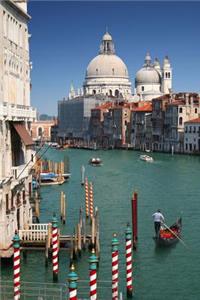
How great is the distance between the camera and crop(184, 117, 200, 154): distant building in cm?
4654

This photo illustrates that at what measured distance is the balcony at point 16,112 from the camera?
10016 mm

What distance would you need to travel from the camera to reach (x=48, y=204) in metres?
18.3

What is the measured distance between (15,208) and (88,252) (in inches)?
55.8

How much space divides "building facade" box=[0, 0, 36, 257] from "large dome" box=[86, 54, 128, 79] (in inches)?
2561

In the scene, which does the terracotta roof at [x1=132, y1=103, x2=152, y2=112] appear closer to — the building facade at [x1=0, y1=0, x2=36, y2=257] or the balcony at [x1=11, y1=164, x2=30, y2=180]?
the building facade at [x1=0, y1=0, x2=36, y2=257]

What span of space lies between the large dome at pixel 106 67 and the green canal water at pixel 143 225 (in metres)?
48.2

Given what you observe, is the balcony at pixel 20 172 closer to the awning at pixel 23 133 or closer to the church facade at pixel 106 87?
the awning at pixel 23 133

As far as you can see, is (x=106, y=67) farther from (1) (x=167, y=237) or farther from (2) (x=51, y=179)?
(1) (x=167, y=237)

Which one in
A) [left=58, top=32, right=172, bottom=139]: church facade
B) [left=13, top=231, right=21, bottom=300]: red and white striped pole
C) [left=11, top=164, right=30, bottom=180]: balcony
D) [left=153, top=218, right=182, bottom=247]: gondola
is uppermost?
[left=58, top=32, right=172, bottom=139]: church facade

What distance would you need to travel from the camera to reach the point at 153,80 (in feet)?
242

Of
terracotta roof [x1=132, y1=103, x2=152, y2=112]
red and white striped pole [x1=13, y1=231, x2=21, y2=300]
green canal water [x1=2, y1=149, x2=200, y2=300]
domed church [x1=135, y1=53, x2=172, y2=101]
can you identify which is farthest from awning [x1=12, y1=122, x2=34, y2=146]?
domed church [x1=135, y1=53, x2=172, y2=101]

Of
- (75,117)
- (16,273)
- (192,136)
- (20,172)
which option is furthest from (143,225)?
(75,117)

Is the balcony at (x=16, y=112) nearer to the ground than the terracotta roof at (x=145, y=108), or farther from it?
nearer to the ground

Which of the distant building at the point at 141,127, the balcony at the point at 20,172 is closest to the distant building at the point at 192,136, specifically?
the distant building at the point at 141,127
